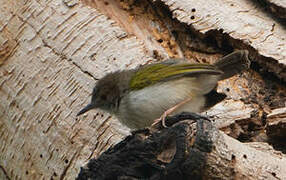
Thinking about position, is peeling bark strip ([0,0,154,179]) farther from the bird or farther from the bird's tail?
the bird's tail

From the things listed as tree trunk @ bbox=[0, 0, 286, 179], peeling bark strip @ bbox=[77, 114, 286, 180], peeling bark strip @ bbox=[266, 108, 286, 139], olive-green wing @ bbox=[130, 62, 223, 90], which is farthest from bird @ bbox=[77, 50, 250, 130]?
peeling bark strip @ bbox=[77, 114, 286, 180]

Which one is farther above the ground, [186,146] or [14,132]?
[186,146]

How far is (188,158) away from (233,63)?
153cm

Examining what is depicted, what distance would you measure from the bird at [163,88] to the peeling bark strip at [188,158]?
105cm

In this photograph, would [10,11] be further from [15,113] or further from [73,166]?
[73,166]

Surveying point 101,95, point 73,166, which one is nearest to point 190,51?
point 101,95

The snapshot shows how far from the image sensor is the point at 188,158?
2660mm

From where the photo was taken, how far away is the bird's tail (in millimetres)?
3988

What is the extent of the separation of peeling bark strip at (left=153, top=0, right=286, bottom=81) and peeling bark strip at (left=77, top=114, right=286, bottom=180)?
3.82ft

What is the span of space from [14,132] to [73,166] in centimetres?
85

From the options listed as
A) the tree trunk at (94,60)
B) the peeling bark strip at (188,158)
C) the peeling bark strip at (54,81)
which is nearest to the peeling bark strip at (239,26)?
the tree trunk at (94,60)

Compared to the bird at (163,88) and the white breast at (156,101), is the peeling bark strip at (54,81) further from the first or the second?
the white breast at (156,101)

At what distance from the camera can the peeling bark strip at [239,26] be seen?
13.1 feet

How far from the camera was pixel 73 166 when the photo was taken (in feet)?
12.3
